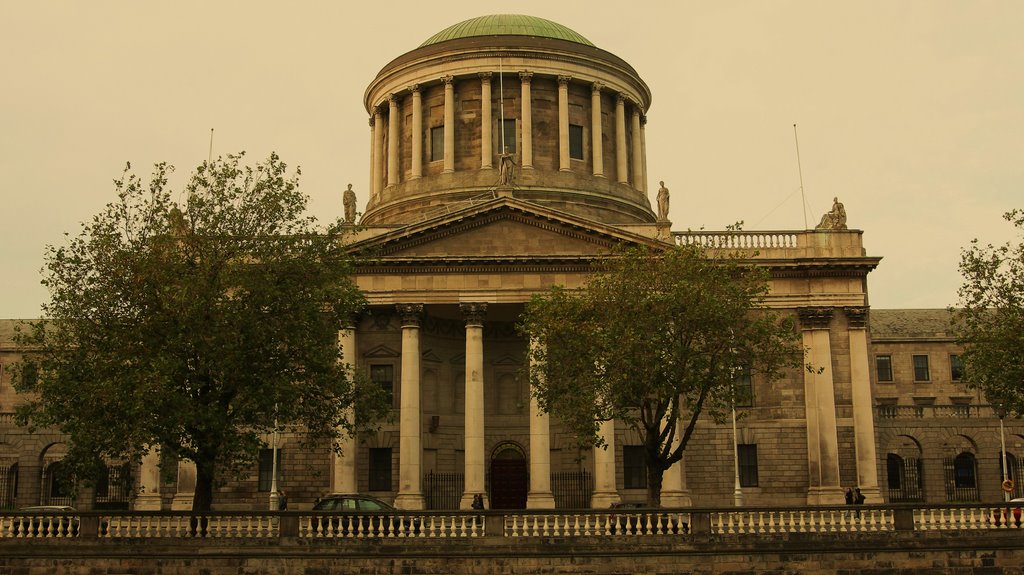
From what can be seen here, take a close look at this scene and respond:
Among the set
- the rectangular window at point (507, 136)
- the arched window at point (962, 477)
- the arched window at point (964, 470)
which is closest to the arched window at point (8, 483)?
the rectangular window at point (507, 136)

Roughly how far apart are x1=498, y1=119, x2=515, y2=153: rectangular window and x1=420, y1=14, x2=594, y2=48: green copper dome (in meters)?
5.23

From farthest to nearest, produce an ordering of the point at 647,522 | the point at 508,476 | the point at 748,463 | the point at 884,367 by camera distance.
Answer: the point at 884,367 < the point at 508,476 < the point at 748,463 < the point at 647,522

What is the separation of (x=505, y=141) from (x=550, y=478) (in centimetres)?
1994

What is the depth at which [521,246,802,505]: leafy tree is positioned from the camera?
30.7 metres

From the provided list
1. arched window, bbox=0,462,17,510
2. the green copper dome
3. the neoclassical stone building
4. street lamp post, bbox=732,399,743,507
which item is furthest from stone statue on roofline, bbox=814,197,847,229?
arched window, bbox=0,462,17,510

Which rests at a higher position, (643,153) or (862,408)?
(643,153)

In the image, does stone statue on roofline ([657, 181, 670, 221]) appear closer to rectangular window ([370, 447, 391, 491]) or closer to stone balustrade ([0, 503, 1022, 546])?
rectangular window ([370, 447, 391, 491])

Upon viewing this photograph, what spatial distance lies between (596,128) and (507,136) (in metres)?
4.79

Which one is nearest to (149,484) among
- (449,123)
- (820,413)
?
(449,123)

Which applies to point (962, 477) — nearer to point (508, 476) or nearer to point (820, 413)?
point (820, 413)

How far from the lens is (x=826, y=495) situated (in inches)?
1740

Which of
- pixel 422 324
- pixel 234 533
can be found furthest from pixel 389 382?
pixel 234 533

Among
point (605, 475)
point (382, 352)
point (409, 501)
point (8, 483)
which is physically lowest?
point (409, 501)

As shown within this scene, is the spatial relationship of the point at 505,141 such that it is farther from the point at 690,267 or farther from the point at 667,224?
the point at 690,267
